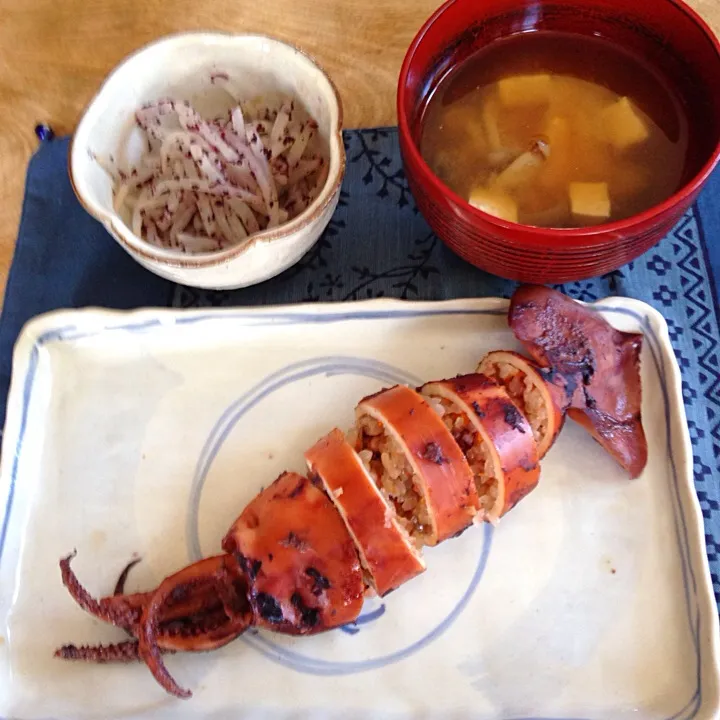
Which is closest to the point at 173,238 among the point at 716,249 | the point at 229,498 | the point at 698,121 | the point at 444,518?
the point at 229,498

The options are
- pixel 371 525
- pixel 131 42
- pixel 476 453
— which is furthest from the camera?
pixel 131 42

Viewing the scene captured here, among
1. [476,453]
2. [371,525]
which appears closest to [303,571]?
[371,525]

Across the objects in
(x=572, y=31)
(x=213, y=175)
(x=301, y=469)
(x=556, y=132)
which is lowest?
(x=301, y=469)

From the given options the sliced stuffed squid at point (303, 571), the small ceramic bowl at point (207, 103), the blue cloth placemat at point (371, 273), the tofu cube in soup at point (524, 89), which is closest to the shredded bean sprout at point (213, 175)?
the small ceramic bowl at point (207, 103)

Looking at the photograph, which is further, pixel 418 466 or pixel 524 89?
pixel 524 89

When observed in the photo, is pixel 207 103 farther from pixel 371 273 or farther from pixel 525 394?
pixel 525 394

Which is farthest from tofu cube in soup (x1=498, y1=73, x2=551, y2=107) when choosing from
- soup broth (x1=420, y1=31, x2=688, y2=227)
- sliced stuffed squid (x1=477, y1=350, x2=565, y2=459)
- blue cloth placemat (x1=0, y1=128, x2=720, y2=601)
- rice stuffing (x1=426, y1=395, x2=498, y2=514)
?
rice stuffing (x1=426, y1=395, x2=498, y2=514)

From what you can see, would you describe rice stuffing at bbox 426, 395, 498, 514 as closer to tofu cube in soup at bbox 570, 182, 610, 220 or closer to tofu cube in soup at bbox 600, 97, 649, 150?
tofu cube in soup at bbox 570, 182, 610, 220
